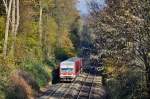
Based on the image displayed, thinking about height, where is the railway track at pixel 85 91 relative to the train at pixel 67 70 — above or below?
below

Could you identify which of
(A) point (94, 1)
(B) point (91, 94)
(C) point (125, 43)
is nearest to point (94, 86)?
(B) point (91, 94)

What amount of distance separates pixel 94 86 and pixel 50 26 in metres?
25.1

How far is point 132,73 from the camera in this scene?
34.8 m

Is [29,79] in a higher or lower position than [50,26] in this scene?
lower

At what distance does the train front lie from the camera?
5416cm

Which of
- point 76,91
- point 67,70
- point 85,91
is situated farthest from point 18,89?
point 67,70

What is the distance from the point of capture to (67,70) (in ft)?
178

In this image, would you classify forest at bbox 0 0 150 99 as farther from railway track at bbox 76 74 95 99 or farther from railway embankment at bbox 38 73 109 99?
railway track at bbox 76 74 95 99

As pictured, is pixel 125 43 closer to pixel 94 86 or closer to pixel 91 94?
pixel 91 94

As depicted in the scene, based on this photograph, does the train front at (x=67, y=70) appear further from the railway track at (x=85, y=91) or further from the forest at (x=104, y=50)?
the railway track at (x=85, y=91)

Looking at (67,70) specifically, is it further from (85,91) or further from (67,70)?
(85,91)

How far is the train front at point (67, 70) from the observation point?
54156mm

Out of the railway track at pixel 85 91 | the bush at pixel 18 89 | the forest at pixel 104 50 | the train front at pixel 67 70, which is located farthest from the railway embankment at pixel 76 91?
the bush at pixel 18 89

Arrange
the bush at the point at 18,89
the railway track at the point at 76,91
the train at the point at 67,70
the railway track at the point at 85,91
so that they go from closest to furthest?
the bush at the point at 18,89, the railway track at the point at 76,91, the railway track at the point at 85,91, the train at the point at 67,70
